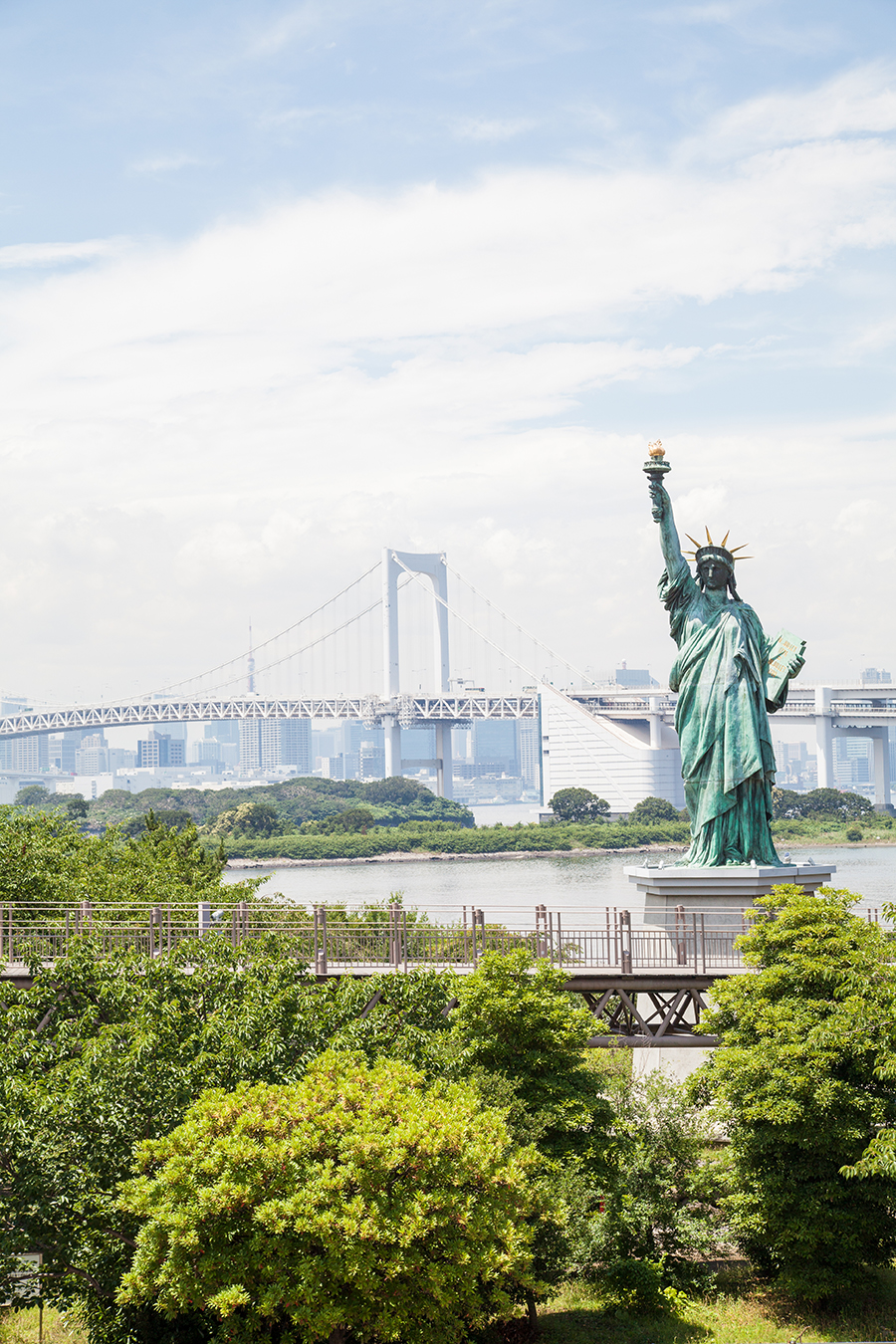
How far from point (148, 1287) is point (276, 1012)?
2.29 m

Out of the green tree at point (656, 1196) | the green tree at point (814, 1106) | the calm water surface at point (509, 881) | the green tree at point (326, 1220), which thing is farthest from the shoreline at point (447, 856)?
the green tree at point (326, 1220)

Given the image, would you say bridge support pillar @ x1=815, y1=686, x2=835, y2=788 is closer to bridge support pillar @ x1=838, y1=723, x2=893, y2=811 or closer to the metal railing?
bridge support pillar @ x1=838, y1=723, x2=893, y2=811

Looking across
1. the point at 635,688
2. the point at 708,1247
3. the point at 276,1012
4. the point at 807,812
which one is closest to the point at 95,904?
the point at 276,1012

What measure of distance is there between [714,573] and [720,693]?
1.53 meters

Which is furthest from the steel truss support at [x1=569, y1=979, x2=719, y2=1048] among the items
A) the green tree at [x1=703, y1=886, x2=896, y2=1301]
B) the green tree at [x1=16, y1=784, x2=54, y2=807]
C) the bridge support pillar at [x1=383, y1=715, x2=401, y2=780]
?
the green tree at [x1=16, y1=784, x2=54, y2=807]

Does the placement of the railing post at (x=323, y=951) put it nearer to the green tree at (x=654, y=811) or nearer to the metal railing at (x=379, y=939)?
the metal railing at (x=379, y=939)

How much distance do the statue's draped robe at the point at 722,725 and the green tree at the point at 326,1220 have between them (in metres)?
7.67

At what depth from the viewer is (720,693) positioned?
16.2 meters

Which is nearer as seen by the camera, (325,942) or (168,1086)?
(168,1086)

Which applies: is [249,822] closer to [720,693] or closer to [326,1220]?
[720,693]

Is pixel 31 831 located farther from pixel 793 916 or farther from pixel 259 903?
pixel 793 916

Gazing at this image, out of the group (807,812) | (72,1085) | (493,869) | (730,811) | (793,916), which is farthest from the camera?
(807,812)

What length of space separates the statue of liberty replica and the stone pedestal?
426 millimetres

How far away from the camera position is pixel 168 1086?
9594mm
